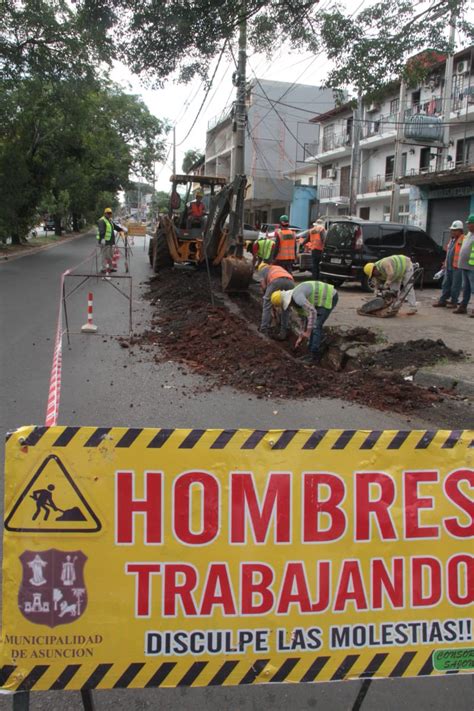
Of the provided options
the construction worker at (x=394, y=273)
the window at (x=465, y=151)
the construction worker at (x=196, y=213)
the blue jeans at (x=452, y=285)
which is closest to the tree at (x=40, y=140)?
the construction worker at (x=196, y=213)

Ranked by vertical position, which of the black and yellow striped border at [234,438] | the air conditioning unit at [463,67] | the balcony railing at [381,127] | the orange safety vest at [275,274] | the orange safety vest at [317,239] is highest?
the air conditioning unit at [463,67]

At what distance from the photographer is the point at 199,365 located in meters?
7.82

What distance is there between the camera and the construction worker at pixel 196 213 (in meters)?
16.2

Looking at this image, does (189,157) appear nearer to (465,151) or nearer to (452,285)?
(465,151)

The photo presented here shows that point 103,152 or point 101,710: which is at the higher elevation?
point 103,152

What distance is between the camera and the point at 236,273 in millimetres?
12172

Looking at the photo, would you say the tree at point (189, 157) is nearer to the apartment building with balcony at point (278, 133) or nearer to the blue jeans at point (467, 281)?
the apartment building with balcony at point (278, 133)

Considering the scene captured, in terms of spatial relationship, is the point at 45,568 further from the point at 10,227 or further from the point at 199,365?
the point at 10,227

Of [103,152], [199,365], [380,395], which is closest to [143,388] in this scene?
[199,365]

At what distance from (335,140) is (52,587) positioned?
41.6 meters

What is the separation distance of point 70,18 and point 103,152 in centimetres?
2828

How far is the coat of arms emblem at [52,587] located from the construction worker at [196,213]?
1494 cm

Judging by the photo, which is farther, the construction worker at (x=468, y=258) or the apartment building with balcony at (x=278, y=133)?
the apartment building with balcony at (x=278, y=133)

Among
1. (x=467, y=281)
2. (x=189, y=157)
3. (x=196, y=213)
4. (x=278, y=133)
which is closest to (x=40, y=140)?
(x=196, y=213)
